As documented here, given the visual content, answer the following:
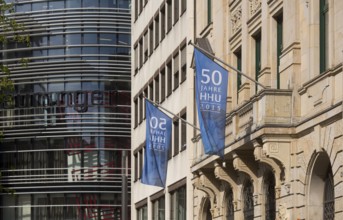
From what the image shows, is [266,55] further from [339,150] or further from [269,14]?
[339,150]

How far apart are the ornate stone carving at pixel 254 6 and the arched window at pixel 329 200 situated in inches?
288

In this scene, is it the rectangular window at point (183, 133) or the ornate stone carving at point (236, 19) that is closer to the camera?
the ornate stone carving at point (236, 19)

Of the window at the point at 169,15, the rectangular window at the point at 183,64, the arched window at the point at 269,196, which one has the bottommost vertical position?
the arched window at the point at 269,196

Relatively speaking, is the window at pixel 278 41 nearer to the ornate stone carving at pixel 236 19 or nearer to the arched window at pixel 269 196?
the arched window at pixel 269 196

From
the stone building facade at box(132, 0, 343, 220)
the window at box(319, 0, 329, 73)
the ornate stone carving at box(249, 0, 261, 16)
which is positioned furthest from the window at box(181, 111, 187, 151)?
the window at box(319, 0, 329, 73)

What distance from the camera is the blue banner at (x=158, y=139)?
152 ft

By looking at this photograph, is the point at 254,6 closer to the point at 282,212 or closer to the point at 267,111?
the point at 267,111

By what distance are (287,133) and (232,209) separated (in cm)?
949

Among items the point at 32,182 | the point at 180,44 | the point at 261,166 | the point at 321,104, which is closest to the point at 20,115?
the point at 32,182

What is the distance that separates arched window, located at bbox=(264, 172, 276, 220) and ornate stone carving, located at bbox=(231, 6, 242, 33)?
5.78 m

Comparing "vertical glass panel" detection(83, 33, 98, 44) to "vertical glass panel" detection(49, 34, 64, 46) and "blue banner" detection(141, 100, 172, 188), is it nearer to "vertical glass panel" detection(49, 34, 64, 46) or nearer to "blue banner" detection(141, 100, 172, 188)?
"vertical glass panel" detection(49, 34, 64, 46)

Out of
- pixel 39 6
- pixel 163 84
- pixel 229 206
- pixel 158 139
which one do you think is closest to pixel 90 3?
pixel 39 6

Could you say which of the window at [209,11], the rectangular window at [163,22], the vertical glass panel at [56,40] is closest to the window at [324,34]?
the window at [209,11]

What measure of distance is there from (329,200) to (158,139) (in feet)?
45.4
